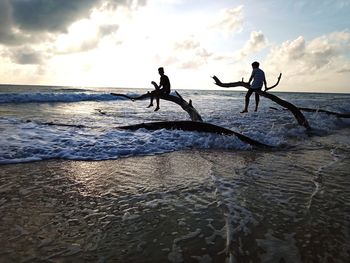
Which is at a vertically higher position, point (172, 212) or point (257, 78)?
point (257, 78)

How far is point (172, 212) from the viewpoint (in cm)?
360

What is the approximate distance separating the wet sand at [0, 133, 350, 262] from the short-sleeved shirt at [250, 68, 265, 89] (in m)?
5.88

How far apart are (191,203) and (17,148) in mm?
4784

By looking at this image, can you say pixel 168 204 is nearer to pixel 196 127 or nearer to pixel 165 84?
pixel 196 127

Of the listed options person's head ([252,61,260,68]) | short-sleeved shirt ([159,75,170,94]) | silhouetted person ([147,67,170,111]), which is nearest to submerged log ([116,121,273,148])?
silhouetted person ([147,67,170,111])

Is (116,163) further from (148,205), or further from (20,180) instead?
(148,205)

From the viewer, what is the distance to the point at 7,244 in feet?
9.32

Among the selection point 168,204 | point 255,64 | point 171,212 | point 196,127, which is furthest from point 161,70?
point 171,212

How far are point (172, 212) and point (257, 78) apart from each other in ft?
29.2

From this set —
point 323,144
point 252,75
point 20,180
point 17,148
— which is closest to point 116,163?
point 20,180

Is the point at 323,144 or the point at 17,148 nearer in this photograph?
the point at 17,148

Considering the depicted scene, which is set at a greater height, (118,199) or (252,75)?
(252,75)

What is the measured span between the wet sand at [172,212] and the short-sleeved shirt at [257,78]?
588 centimetres

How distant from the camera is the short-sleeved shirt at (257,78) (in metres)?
11.4
